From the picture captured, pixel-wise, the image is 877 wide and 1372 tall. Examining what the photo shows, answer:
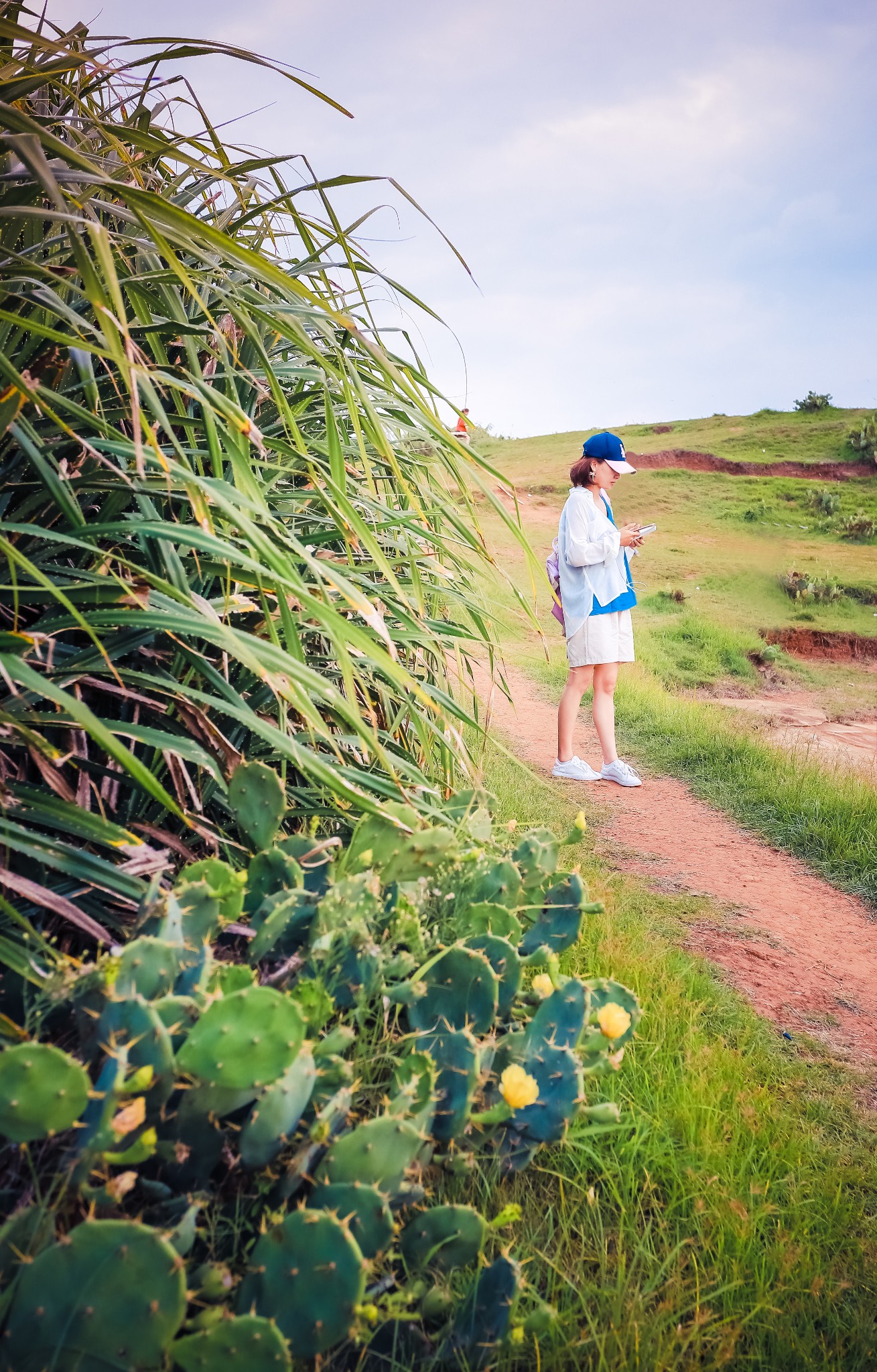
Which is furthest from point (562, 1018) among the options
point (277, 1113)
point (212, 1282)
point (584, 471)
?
point (584, 471)

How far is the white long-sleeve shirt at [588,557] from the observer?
5.28 meters

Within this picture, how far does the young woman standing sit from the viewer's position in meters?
5.29

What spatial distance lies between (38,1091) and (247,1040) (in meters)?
0.23

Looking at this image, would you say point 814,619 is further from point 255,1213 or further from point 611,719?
point 255,1213

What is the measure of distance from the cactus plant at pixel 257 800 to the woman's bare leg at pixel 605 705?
3991 mm

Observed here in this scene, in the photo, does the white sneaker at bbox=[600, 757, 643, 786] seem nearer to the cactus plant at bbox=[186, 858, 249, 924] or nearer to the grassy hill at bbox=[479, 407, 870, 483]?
the cactus plant at bbox=[186, 858, 249, 924]

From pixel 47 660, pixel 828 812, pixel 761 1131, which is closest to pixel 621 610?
pixel 828 812

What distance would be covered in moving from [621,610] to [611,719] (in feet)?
2.29

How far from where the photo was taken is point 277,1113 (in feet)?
3.47

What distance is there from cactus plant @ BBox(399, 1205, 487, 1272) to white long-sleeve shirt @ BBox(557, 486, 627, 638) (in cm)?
438

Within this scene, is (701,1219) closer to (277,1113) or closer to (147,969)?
(277,1113)

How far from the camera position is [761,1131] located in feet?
5.94

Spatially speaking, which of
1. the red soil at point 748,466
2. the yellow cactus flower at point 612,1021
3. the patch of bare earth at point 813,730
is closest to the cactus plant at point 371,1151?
the yellow cactus flower at point 612,1021

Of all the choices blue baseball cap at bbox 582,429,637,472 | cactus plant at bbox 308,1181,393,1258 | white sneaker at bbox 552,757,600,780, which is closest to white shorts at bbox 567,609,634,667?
white sneaker at bbox 552,757,600,780
